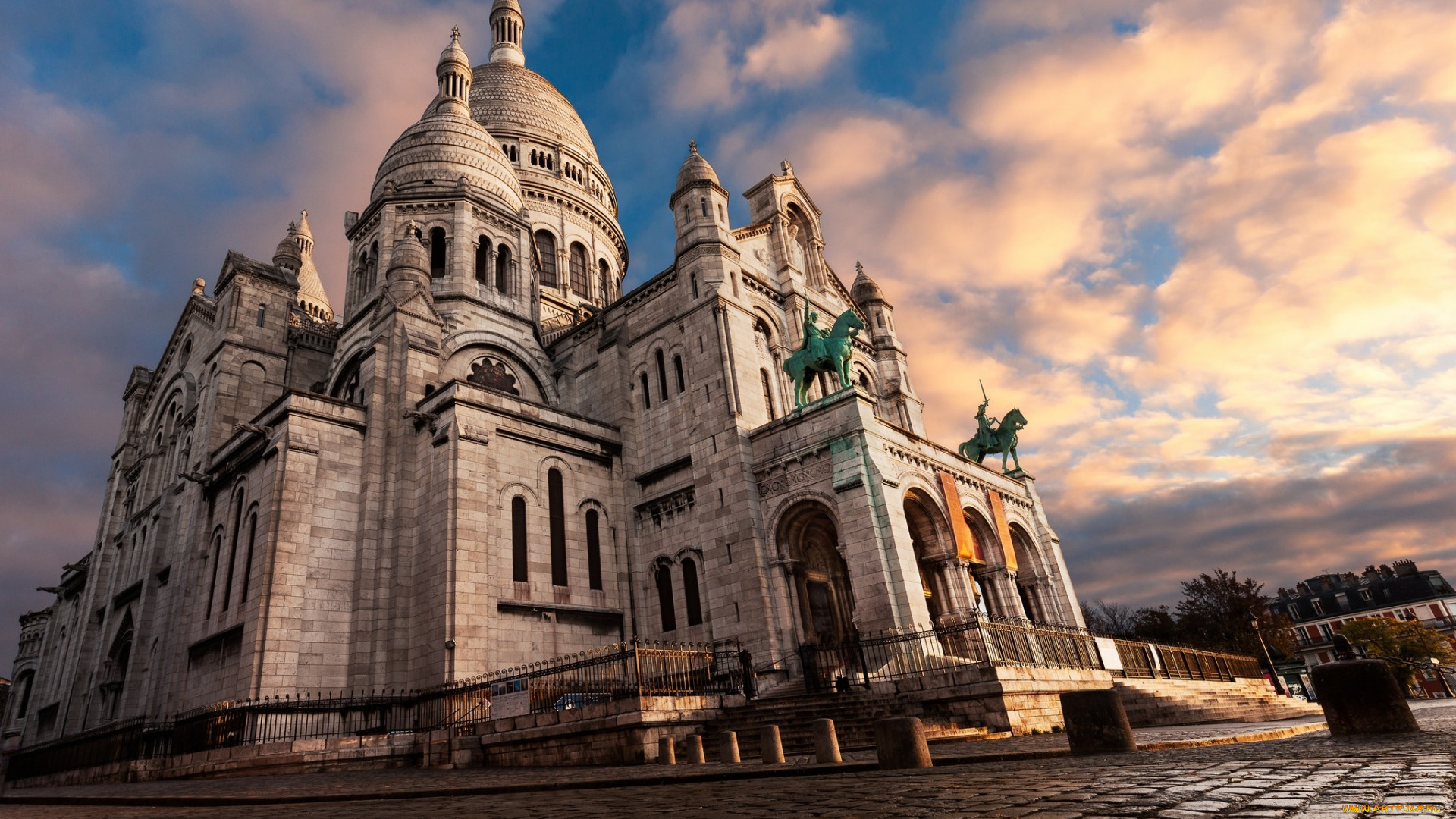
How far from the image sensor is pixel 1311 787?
5148mm

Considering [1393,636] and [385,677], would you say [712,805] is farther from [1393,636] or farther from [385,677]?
[1393,636]

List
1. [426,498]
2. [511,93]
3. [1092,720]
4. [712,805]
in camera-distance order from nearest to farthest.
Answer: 1. [712,805]
2. [1092,720]
3. [426,498]
4. [511,93]

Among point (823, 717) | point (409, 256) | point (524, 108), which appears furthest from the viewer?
point (524, 108)

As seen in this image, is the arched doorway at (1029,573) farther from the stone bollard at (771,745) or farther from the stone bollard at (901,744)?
the stone bollard at (901,744)

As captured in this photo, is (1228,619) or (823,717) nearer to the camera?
(823,717)

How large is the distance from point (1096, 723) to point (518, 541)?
18678 millimetres

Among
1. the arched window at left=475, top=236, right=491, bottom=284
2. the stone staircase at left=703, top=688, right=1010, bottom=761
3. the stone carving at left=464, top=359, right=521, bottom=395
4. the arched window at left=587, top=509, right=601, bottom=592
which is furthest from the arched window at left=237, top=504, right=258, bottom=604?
the stone staircase at left=703, top=688, right=1010, bottom=761

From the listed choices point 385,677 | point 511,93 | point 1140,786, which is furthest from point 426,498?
point 511,93

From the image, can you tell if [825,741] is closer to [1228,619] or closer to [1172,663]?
[1172,663]

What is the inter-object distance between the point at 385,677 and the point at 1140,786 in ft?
68.9

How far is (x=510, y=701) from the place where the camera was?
17562 millimetres

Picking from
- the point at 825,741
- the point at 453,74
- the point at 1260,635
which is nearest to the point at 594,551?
the point at 825,741

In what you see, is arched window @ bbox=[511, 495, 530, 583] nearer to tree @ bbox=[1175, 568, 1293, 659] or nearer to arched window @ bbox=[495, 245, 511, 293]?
arched window @ bbox=[495, 245, 511, 293]

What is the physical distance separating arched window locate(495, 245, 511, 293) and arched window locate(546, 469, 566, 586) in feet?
36.4
